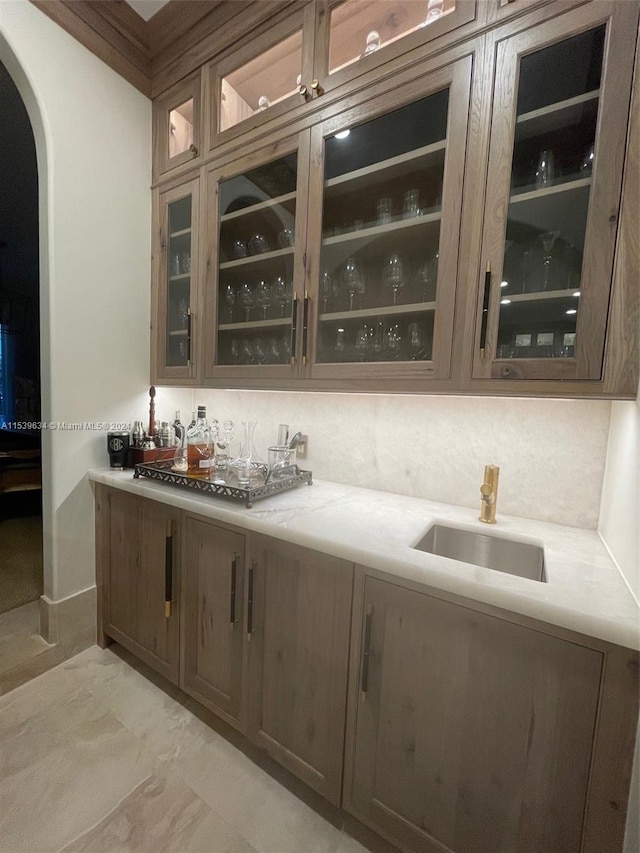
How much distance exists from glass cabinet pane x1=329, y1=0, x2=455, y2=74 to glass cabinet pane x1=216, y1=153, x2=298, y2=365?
36 cm

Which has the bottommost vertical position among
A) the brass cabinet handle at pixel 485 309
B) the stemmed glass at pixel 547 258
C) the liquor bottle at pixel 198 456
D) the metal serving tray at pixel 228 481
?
the metal serving tray at pixel 228 481

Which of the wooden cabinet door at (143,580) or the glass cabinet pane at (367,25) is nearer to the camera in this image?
the glass cabinet pane at (367,25)

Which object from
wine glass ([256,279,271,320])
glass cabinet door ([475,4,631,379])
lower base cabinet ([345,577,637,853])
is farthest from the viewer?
wine glass ([256,279,271,320])

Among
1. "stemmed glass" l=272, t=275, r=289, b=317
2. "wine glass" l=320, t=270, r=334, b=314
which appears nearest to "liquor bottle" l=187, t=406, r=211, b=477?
"stemmed glass" l=272, t=275, r=289, b=317

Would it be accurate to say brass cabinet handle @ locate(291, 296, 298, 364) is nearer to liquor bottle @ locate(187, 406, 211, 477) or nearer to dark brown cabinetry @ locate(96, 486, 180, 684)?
liquor bottle @ locate(187, 406, 211, 477)

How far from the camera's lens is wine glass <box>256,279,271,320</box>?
1510 mm

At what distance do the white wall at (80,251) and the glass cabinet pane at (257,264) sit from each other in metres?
0.59

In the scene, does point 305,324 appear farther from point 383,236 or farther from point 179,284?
point 179,284

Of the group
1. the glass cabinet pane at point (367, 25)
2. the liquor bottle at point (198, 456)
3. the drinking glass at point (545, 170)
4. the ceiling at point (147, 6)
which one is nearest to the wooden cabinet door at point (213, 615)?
the liquor bottle at point (198, 456)

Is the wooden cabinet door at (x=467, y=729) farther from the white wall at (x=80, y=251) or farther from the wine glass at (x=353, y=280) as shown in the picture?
the white wall at (x=80, y=251)

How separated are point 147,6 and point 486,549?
2600 millimetres

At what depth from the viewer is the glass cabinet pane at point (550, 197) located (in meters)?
0.89

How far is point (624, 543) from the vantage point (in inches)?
34.2

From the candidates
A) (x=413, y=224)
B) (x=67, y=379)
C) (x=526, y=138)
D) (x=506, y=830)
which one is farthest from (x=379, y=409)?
(x=67, y=379)
